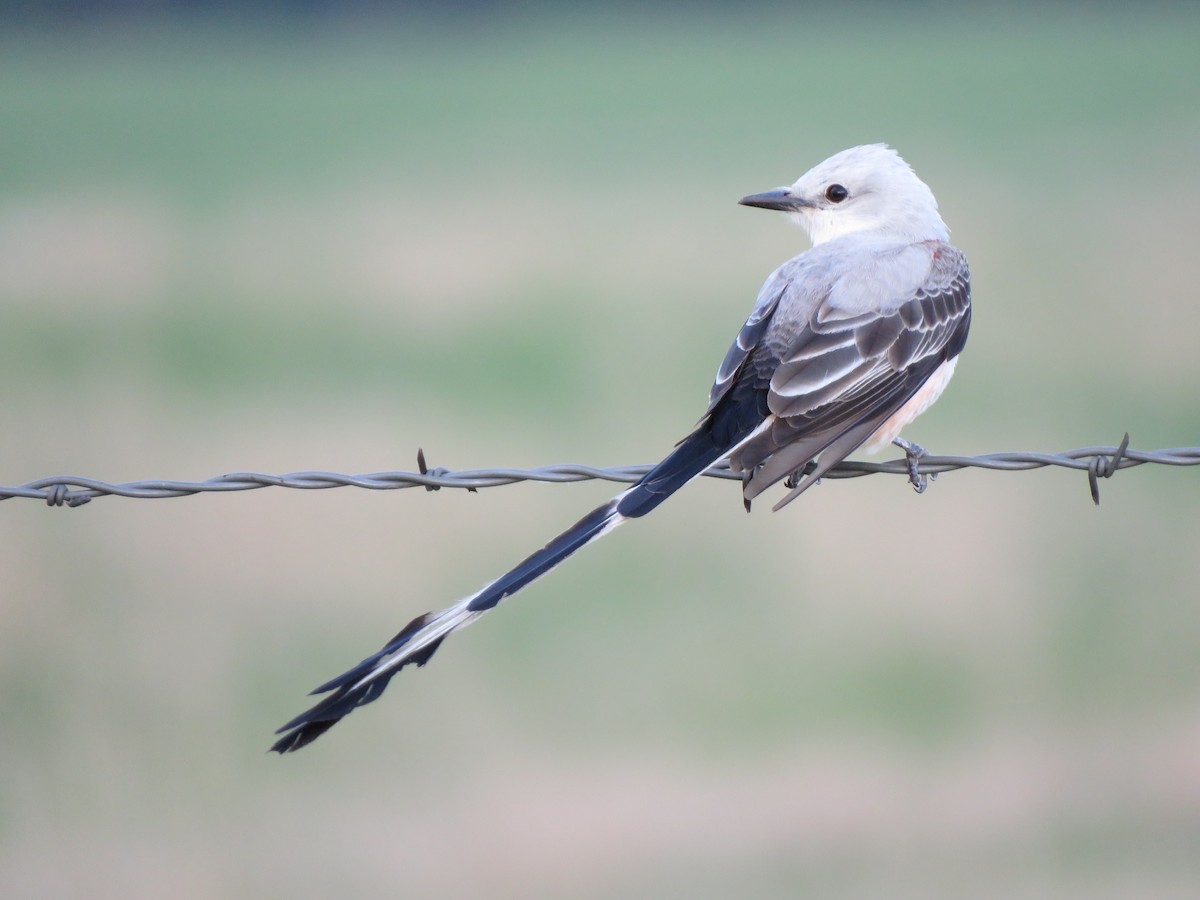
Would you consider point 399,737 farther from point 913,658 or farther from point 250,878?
point 913,658

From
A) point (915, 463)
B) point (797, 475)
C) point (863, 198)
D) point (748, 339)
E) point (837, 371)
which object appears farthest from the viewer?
point (863, 198)

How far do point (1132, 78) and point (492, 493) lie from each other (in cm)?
2432

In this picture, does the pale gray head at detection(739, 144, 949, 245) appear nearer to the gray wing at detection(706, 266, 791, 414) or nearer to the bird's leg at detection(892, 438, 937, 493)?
the gray wing at detection(706, 266, 791, 414)

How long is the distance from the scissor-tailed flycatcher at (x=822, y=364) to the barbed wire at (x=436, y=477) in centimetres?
19

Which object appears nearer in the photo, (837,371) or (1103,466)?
(1103,466)

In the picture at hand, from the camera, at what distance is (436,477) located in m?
3.77

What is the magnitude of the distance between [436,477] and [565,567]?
6.12 meters

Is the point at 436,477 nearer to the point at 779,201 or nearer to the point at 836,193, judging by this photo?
the point at 779,201

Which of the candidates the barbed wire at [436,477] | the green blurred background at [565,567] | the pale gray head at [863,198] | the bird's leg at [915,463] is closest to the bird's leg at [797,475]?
the bird's leg at [915,463]

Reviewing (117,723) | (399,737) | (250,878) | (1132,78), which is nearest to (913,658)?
(399,737)

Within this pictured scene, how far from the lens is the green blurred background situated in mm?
6816

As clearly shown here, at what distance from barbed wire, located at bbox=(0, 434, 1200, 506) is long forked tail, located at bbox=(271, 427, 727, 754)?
112 millimetres

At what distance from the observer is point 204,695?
760cm

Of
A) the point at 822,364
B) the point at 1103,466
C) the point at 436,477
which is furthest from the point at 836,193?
the point at 436,477
